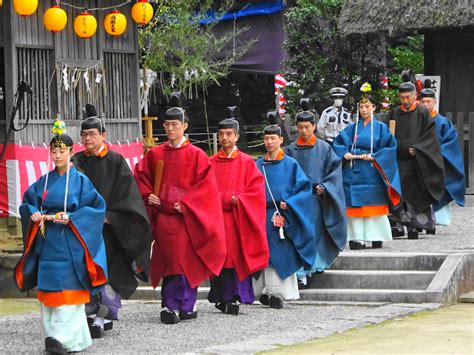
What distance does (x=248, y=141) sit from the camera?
2891 cm

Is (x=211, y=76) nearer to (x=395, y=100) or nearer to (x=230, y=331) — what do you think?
(x=395, y=100)

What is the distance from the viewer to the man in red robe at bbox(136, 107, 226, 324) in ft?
38.8

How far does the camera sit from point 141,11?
16.8 m

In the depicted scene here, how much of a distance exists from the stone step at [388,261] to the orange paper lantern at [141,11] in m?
4.56

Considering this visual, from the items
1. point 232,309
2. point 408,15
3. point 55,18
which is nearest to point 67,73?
point 55,18

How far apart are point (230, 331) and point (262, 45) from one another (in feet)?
60.3

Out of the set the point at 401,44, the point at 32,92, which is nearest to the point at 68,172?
the point at 32,92

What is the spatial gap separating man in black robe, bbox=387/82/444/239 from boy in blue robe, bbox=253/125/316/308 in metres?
3.64

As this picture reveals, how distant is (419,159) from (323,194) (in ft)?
10.6

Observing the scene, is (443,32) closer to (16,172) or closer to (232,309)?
(16,172)

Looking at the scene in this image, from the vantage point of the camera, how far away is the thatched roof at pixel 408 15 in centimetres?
2106

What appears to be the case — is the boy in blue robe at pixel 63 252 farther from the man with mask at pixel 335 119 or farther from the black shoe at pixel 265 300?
the man with mask at pixel 335 119

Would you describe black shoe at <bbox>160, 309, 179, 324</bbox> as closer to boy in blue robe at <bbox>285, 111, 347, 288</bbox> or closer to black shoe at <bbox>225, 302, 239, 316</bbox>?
black shoe at <bbox>225, 302, 239, 316</bbox>

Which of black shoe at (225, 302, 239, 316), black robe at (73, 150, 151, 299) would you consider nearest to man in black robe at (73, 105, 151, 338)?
black robe at (73, 150, 151, 299)
